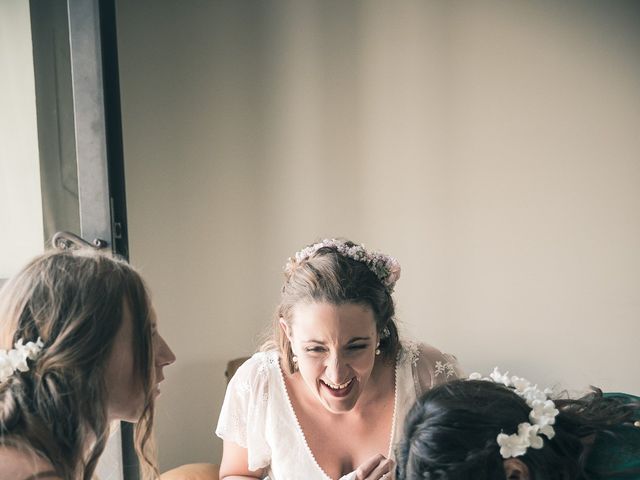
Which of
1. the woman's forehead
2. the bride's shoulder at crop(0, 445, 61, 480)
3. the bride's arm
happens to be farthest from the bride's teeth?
the bride's shoulder at crop(0, 445, 61, 480)

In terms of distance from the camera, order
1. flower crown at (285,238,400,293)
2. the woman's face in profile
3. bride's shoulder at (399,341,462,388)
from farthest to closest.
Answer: bride's shoulder at (399,341,462,388) < flower crown at (285,238,400,293) < the woman's face in profile

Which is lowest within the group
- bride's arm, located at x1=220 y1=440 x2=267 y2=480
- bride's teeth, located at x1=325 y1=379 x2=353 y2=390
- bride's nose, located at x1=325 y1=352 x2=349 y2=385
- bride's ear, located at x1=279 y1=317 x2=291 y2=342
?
bride's arm, located at x1=220 y1=440 x2=267 y2=480

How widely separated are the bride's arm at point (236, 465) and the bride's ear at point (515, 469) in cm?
96

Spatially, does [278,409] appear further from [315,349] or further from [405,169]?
[405,169]

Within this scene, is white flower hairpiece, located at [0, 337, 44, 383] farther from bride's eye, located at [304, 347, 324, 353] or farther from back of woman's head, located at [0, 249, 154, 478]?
bride's eye, located at [304, 347, 324, 353]

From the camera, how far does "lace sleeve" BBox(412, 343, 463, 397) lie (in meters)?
1.85

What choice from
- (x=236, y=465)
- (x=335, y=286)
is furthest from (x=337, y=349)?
(x=236, y=465)

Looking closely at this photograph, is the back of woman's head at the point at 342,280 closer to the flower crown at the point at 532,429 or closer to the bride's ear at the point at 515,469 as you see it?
the flower crown at the point at 532,429

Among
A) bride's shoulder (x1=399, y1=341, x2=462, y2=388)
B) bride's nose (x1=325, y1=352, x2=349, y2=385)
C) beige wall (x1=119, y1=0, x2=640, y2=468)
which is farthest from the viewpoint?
beige wall (x1=119, y1=0, x2=640, y2=468)

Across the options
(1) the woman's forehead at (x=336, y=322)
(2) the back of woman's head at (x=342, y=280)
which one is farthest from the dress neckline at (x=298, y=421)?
(1) the woman's forehead at (x=336, y=322)

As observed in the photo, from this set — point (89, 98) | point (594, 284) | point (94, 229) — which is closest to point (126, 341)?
point (94, 229)

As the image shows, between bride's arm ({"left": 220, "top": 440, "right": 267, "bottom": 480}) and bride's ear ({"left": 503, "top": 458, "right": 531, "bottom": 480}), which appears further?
bride's arm ({"left": 220, "top": 440, "right": 267, "bottom": 480})

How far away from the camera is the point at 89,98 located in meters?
1.82

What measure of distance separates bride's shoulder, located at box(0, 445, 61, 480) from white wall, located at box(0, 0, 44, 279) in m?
0.97
